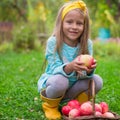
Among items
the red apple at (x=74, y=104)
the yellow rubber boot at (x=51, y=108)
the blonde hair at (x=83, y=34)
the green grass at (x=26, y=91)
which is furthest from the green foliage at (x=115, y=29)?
the red apple at (x=74, y=104)

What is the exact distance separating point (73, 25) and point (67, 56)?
0.32 metres

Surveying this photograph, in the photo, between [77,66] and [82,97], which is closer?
[77,66]

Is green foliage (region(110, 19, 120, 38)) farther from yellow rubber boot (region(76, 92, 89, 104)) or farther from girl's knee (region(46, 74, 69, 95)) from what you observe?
girl's knee (region(46, 74, 69, 95))

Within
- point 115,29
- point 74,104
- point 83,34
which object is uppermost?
point 83,34

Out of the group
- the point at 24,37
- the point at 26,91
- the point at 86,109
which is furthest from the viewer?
the point at 24,37

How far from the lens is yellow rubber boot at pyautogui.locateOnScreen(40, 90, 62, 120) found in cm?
393

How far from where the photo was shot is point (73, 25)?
405 cm

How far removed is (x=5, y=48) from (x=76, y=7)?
9.16m

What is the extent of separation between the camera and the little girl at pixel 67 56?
3.96 metres

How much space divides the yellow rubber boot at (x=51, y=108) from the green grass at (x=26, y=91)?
2.6 inches

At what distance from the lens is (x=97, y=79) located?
409cm

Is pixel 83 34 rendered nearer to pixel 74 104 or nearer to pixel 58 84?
pixel 58 84

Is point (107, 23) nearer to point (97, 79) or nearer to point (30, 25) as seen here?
point (30, 25)

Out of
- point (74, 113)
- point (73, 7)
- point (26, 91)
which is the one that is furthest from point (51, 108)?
point (26, 91)
